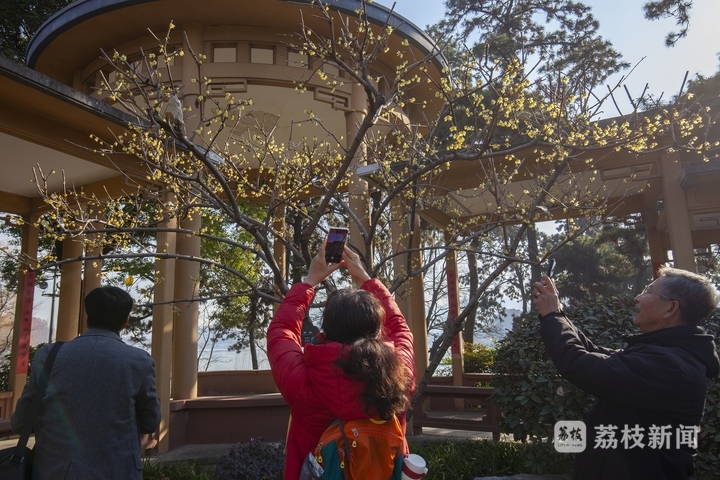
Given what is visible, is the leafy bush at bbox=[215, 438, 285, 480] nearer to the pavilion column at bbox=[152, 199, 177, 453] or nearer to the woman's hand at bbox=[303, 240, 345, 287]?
the pavilion column at bbox=[152, 199, 177, 453]

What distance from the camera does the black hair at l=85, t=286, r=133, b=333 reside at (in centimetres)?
231

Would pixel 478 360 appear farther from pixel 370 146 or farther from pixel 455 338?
pixel 370 146

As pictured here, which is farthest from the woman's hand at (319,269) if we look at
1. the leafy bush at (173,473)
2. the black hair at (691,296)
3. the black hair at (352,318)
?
the leafy bush at (173,473)

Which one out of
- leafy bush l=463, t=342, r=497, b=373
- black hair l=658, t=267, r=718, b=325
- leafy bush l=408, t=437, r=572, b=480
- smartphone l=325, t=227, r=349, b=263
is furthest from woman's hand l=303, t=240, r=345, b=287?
leafy bush l=463, t=342, r=497, b=373

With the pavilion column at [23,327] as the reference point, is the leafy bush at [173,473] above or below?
below

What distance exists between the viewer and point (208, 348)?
20.1 metres

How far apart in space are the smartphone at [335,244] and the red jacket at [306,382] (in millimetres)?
310

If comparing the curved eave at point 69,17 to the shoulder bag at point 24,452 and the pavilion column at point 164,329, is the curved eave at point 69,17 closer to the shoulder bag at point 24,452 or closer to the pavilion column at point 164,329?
the pavilion column at point 164,329

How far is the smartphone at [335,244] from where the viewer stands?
227 cm

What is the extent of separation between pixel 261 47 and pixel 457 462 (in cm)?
569

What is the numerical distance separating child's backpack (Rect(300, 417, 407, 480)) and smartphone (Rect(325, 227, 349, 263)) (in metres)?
0.75

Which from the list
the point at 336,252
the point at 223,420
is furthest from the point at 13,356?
the point at 336,252

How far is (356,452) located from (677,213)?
21.6ft

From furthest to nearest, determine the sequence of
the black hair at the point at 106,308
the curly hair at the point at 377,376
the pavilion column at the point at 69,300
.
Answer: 1. the pavilion column at the point at 69,300
2. the black hair at the point at 106,308
3. the curly hair at the point at 377,376
